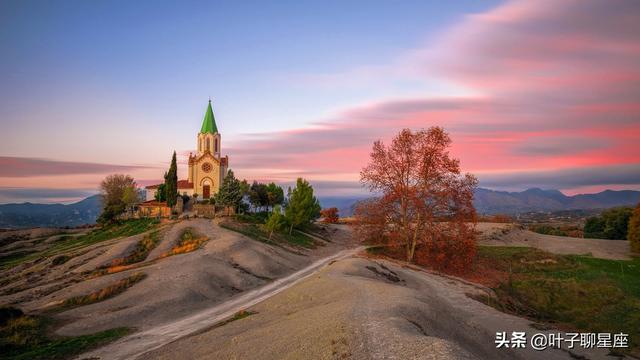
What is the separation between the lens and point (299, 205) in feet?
247

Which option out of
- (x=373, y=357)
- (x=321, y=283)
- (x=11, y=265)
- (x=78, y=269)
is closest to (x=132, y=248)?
(x=78, y=269)

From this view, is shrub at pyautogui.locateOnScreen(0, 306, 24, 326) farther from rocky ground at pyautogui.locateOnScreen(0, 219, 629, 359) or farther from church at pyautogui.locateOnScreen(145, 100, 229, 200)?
church at pyautogui.locateOnScreen(145, 100, 229, 200)

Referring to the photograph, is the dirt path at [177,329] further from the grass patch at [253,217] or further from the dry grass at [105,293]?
the grass patch at [253,217]

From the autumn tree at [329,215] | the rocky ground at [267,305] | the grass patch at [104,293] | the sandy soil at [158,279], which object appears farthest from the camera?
the autumn tree at [329,215]

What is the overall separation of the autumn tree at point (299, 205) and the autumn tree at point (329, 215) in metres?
29.9

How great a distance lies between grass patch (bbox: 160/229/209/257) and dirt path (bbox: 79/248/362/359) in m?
14.7

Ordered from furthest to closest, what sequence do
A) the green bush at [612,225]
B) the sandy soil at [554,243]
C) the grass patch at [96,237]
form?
the green bush at [612,225]
the sandy soil at [554,243]
the grass patch at [96,237]

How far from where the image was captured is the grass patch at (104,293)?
31.8 metres

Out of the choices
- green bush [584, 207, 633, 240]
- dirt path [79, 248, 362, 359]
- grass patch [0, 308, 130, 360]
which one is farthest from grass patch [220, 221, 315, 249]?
green bush [584, 207, 633, 240]

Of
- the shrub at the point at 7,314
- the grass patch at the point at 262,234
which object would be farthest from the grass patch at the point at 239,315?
the grass patch at the point at 262,234

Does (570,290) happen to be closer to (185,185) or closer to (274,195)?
(274,195)

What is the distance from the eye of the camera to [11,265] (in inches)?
2111

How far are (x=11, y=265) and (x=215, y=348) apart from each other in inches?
1911

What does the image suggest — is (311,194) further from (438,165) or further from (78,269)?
(78,269)
